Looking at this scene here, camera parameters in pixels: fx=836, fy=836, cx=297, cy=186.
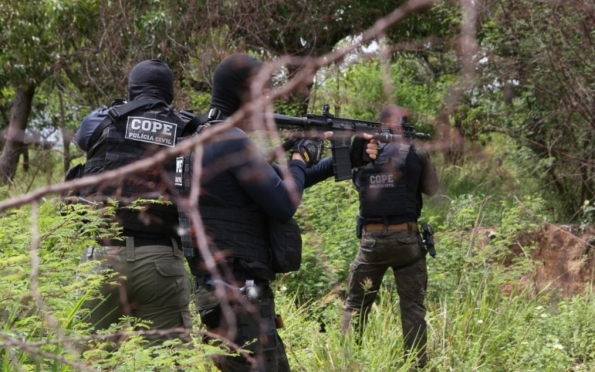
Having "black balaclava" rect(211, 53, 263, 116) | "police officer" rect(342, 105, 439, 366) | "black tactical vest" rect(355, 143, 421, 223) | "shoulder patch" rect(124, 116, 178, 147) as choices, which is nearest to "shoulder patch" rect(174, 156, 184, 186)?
"black balaclava" rect(211, 53, 263, 116)

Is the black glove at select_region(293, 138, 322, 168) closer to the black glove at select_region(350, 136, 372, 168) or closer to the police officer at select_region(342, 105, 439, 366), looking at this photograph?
the black glove at select_region(350, 136, 372, 168)

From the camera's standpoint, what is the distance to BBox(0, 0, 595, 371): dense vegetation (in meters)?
3.39

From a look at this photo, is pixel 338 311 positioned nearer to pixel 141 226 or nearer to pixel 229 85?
pixel 141 226

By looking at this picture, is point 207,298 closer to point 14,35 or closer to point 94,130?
point 94,130

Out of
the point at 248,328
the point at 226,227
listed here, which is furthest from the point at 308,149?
the point at 248,328

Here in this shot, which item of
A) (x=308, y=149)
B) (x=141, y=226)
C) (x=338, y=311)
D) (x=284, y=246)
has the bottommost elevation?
(x=338, y=311)

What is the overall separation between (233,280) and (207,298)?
15cm

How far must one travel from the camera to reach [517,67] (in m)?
8.81

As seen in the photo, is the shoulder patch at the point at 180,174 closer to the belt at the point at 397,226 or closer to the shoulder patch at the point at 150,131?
the shoulder patch at the point at 150,131

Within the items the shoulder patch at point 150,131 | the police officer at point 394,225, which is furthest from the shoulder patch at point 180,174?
the police officer at point 394,225

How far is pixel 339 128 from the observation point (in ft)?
12.1

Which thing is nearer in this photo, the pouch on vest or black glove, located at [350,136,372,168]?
the pouch on vest

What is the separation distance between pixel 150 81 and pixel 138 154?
36cm

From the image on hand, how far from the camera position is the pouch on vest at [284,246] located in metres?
3.29
